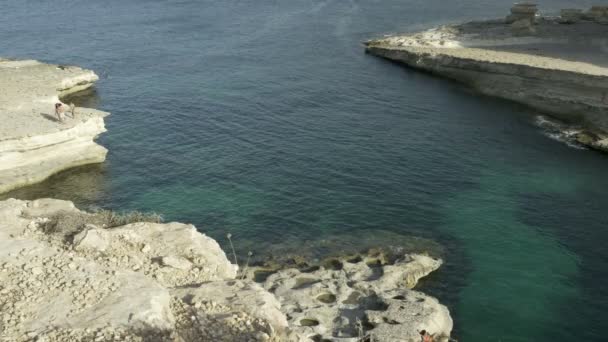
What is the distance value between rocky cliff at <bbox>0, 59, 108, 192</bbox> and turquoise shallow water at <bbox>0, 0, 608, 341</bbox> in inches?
55.3

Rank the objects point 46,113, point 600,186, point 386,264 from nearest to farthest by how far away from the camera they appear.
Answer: point 386,264 < point 600,186 < point 46,113

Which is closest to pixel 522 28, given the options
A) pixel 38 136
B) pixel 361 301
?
pixel 361 301

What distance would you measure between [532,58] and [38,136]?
56485mm

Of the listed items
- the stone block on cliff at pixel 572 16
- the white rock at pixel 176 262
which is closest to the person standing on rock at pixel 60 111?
the white rock at pixel 176 262

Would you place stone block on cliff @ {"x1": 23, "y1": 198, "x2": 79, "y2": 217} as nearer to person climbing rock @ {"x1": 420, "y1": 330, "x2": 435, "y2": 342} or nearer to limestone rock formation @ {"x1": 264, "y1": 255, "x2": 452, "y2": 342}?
limestone rock formation @ {"x1": 264, "y1": 255, "x2": 452, "y2": 342}

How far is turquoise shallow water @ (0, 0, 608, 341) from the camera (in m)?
37.0

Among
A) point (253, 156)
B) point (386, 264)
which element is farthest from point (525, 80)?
point (386, 264)

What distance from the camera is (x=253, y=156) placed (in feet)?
172

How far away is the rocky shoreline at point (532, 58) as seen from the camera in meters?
60.8

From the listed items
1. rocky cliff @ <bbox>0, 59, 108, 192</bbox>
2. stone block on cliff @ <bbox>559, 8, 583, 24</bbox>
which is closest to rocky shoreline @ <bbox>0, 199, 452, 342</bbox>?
rocky cliff @ <bbox>0, 59, 108, 192</bbox>

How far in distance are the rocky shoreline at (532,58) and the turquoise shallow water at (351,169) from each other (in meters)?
2.39

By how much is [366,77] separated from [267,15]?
117ft

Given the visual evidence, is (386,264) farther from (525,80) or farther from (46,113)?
(525,80)

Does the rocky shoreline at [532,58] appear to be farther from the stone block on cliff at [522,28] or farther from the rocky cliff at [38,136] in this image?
the rocky cliff at [38,136]
